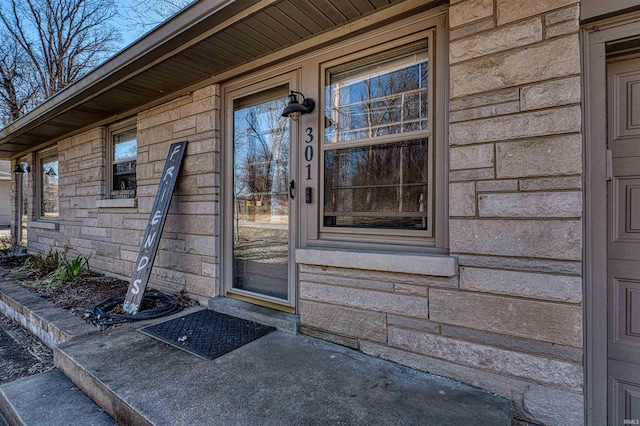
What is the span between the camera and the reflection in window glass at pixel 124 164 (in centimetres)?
409

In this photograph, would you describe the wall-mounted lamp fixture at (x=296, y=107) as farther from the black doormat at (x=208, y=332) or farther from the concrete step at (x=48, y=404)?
the concrete step at (x=48, y=404)

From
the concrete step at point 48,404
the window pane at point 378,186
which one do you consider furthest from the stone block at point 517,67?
the concrete step at point 48,404

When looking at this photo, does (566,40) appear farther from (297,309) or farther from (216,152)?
(216,152)

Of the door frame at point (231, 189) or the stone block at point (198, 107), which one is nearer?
the door frame at point (231, 189)

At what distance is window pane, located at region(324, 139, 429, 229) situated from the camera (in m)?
1.97

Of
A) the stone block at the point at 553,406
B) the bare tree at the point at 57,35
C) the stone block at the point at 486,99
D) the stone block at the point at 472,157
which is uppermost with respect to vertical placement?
the bare tree at the point at 57,35

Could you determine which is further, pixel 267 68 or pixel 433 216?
pixel 267 68

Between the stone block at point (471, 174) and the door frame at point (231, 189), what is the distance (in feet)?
3.95

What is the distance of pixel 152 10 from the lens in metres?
4.59

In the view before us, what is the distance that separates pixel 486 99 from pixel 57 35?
38.4 ft

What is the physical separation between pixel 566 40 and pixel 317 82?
1.52 meters

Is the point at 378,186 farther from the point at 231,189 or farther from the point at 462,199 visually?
the point at 231,189

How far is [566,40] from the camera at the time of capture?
1.47m

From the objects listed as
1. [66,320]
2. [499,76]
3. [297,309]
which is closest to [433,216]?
[499,76]
